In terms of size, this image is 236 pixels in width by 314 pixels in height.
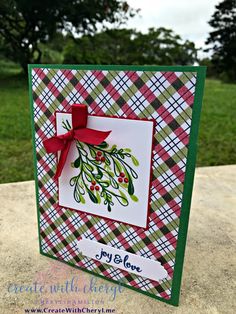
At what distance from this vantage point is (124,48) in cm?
1096

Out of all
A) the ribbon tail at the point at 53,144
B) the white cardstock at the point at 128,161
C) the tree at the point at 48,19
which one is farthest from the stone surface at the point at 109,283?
the tree at the point at 48,19

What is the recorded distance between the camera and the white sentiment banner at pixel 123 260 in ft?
2.30

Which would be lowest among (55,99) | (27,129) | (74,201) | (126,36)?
(27,129)

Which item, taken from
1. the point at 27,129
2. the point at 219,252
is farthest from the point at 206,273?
the point at 27,129

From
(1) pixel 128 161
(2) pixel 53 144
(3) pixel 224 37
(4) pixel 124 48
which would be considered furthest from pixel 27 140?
(3) pixel 224 37

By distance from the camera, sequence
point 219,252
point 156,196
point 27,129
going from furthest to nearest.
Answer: point 27,129, point 219,252, point 156,196

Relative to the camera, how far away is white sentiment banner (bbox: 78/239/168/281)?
2.30 ft

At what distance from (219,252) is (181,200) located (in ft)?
1.33

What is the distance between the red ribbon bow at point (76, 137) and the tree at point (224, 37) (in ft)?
56.2

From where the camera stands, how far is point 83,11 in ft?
25.0

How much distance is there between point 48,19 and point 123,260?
816 centimetres

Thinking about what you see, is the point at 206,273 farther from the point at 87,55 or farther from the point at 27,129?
the point at 87,55

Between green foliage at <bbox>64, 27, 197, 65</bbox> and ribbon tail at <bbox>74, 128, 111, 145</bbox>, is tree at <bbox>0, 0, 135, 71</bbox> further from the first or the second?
ribbon tail at <bbox>74, 128, 111, 145</bbox>

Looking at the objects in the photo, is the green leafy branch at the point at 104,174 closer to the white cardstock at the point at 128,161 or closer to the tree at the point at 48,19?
the white cardstock at the point at 128,161
